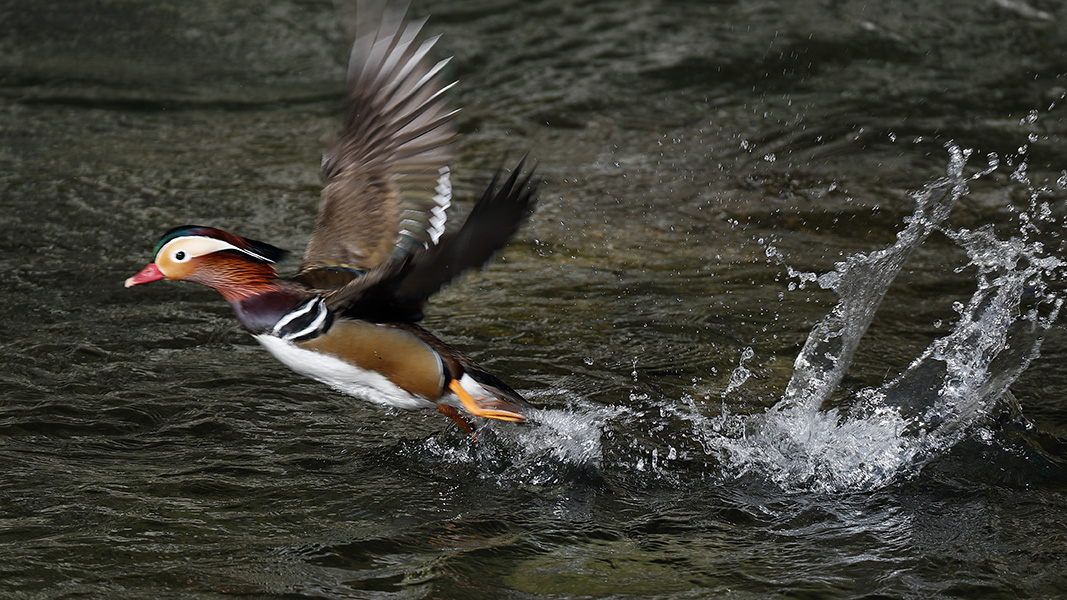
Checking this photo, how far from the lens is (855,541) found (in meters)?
3.16

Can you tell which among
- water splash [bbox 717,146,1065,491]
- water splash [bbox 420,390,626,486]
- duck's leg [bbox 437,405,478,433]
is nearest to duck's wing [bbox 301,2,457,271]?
duck's leg [bbox 437,405,478,433]

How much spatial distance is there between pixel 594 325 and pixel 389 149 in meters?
1.19

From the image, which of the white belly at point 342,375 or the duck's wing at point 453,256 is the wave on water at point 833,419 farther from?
the duck's wing at point 453,256

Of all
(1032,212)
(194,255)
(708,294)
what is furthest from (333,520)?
(1032,212)

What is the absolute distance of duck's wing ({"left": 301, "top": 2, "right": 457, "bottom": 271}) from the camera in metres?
3.73

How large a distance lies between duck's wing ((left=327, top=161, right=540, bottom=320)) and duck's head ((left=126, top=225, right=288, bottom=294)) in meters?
0.42

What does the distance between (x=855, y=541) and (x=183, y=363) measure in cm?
241

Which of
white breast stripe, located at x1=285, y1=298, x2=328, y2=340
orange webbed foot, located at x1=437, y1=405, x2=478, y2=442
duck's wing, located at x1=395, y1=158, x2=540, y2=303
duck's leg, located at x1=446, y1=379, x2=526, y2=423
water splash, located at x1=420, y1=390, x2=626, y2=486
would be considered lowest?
water splash, located at x1=420, y1=390, x2=626, y2=486

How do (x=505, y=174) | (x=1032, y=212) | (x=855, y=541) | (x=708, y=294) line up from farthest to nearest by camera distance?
(x=505, y=174)
(x=1032, y=212)
(x=708, y=294)
(x=855, y=541)

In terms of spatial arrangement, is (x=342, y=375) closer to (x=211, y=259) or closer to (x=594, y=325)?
(x=211, y=259)

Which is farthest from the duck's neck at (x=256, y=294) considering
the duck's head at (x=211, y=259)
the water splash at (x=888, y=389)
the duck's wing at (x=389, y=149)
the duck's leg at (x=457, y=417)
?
the water splash at (x=888, y=389)

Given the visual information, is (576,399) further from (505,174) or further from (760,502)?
A: (505,174)

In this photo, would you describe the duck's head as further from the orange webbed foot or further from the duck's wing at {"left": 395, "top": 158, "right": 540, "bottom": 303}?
the duck's wing at {"left": 395, "top": 158, "right": 540, "bottom": 303}

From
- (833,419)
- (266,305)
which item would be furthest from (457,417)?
(833,419)
